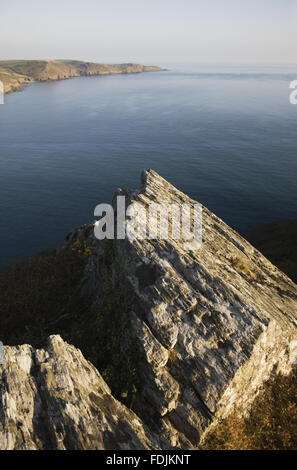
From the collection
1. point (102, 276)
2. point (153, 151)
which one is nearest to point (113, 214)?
point (102, 276)


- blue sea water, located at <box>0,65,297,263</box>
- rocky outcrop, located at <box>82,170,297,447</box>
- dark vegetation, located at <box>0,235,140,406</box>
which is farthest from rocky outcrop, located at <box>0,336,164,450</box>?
blue sea water, located at <box>0,65,297,263</box>

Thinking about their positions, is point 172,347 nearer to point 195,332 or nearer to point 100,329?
A: point 195,332

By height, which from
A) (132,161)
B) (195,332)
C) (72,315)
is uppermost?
(132,161)

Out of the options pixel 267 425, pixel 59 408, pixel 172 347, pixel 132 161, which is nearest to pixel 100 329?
pixel 172 347

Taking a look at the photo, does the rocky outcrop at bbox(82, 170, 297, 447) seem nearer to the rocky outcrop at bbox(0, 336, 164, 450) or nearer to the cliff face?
the cliff face

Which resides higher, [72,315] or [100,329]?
[100,329]

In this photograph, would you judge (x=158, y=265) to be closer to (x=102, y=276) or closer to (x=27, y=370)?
(x=102, y=276)
